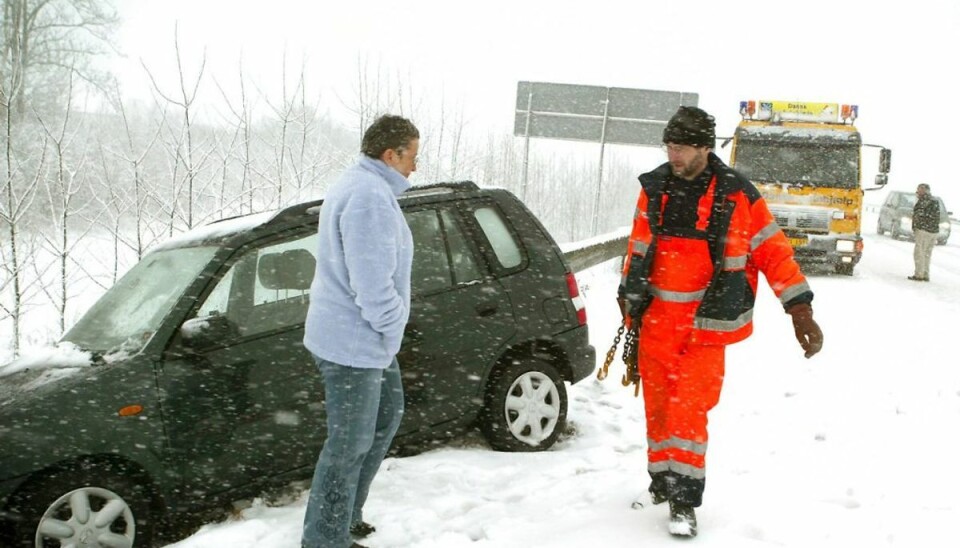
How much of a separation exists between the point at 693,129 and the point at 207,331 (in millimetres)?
2427

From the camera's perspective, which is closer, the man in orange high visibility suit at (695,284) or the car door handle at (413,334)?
the man in orange high visibility suit at (695,284)

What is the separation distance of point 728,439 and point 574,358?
3.78ft

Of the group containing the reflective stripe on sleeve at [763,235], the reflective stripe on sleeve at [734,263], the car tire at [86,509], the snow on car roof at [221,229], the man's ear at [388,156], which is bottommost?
the car tire at [86,509]

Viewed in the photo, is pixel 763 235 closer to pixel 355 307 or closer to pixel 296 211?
pixel 355 307

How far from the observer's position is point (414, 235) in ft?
13.5

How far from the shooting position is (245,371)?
3426 mm

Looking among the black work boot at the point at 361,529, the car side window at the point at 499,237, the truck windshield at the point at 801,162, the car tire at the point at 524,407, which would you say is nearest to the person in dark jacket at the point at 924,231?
the truck windshield at the point at 801,162

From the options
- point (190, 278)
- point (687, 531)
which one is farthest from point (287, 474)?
point (687, 531)

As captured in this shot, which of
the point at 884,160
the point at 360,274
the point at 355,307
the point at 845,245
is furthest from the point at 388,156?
the point at 884,160

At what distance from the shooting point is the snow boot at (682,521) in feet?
10.1

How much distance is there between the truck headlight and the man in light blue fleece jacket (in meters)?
11.8

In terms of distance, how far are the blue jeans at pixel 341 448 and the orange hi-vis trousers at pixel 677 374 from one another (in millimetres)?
1328

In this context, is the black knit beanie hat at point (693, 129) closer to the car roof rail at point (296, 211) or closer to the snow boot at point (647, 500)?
the snow boot at point (647, 500)

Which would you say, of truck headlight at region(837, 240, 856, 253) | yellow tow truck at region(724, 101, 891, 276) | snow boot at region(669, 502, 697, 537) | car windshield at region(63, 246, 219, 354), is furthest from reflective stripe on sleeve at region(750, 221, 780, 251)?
truck headlight at region(837, 240, 856, 253)
